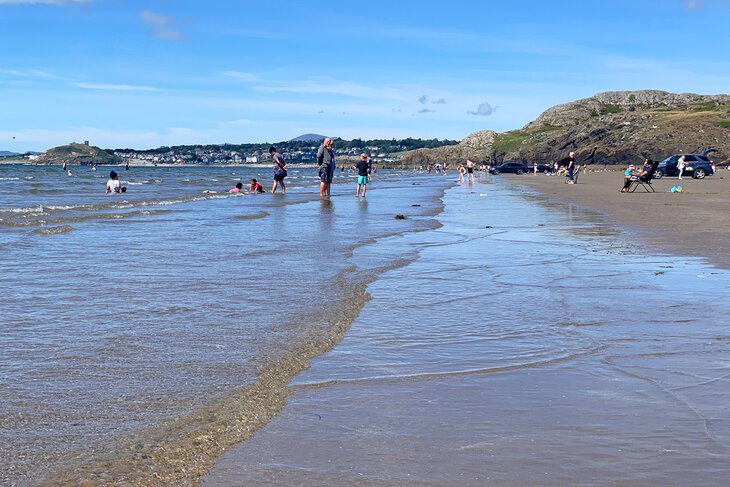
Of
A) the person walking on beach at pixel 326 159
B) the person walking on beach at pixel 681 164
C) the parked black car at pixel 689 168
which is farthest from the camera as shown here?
the parked black car at pixel 689 168

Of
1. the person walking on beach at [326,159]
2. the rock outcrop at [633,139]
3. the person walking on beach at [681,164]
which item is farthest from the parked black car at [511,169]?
the person walking on beach at [326,159]

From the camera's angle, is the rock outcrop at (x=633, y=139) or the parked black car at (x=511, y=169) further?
the rock outcrop at (x=633, y=139)

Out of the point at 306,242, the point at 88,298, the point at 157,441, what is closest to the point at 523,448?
the point at 157,441

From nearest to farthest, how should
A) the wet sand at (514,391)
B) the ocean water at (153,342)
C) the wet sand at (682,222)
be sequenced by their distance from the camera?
the wet sand at (514,391) → the ocean water at (153,342) → the wet sand at (682,222)

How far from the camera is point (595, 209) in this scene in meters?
22.8

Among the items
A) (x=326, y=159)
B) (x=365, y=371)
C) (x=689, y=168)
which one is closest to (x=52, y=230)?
(x=365, y=371)

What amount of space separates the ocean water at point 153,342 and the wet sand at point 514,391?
1.03 ft

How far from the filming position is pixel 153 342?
5711 mm

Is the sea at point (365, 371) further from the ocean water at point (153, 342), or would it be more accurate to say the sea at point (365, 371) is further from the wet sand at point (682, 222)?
the wet sand at point (682, 222)

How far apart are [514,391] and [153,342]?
2712mm

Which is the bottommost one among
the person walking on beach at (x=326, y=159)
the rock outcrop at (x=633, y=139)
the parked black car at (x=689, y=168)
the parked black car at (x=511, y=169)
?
the parked black car at (x=511, y=169)

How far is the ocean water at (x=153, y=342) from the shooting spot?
358 centimetres

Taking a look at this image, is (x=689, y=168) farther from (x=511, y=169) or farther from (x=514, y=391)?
(x=514, y=391)

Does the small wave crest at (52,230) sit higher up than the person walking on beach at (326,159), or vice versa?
the person walking on beach at (326,159)
